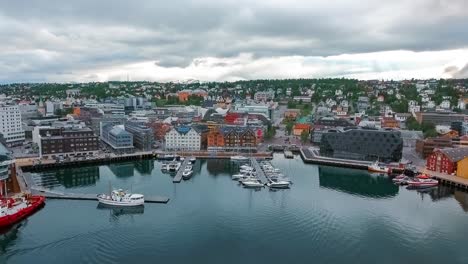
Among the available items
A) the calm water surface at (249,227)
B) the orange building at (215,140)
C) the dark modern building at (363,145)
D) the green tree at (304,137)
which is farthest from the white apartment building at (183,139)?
the dark modern building at (363,145)

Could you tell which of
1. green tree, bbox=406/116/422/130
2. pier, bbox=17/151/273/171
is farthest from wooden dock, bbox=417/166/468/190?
green tree, bbox=406/116/422/130

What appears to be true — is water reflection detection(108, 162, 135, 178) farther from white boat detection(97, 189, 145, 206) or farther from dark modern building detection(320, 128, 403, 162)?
dark modern building detection(320, 128, 403, 162)

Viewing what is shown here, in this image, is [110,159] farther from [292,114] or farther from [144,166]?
[292,114]

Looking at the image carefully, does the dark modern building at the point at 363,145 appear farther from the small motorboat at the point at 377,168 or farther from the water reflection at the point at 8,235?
the water reflection at the point at 8,235

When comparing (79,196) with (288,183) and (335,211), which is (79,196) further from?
(335,211)

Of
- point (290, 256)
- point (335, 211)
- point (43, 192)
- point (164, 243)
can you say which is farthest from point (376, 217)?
point (43, 192)

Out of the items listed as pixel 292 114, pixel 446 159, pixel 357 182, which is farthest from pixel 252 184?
pixel 292 114
